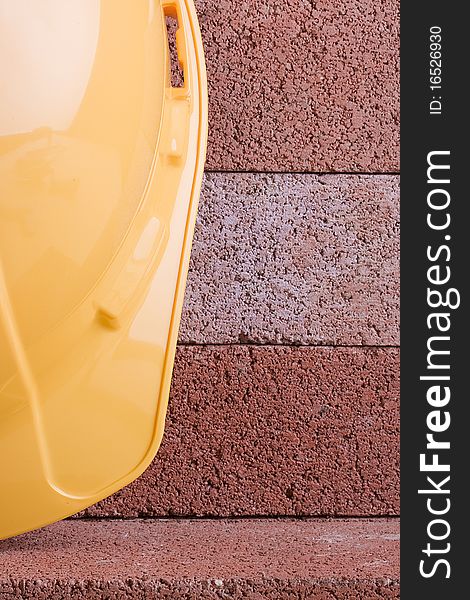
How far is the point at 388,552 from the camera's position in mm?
939

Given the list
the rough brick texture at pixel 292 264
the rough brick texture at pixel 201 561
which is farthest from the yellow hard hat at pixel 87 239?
the rough brick texture at pixel 292 264

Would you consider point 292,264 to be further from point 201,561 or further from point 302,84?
point 201,561

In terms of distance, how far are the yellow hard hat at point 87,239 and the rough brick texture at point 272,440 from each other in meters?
0.20

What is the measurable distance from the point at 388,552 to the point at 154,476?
35 centimetres

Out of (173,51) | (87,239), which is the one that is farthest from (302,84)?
(87,239)

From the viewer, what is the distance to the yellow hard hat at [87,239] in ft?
2.37

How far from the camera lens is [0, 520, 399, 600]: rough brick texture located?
82 centimetres

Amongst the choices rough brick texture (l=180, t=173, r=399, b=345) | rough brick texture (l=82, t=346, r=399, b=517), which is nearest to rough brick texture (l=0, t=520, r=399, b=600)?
rough brick texture (l=82, t=346, r=399, b=517)

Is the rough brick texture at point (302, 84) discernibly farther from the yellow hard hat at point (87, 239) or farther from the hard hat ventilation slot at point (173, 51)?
the yellow hard hat at point (87, 239)

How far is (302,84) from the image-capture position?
3.69 feet

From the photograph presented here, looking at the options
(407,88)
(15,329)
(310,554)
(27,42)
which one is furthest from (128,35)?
(310,554)

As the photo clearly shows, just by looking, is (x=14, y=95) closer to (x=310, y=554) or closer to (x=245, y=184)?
(x=245, y=184)

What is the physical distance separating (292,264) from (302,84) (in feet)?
0.92

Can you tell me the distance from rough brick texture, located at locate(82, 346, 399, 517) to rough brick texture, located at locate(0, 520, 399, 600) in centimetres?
3
